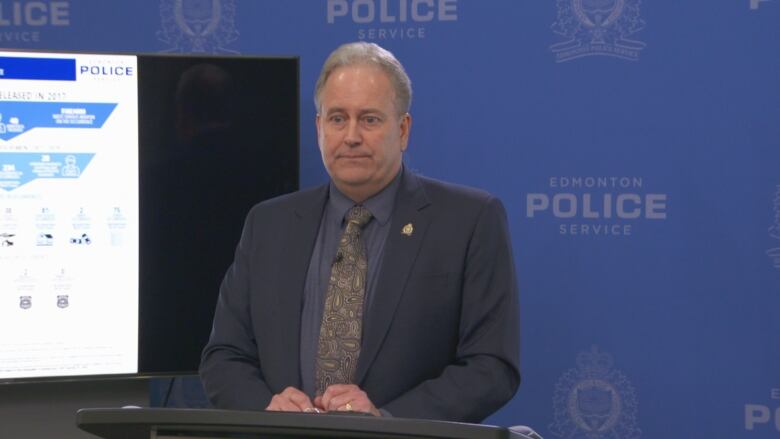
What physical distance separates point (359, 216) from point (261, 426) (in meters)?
1.20

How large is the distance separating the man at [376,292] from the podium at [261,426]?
0.95m

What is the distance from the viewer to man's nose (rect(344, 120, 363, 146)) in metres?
2.38

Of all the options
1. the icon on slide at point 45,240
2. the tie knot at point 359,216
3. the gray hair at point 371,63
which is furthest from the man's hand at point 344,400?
the icon on slide at point 45,240

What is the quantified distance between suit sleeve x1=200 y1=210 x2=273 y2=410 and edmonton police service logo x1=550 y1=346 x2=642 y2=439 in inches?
48.1

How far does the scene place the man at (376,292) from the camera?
239 cm

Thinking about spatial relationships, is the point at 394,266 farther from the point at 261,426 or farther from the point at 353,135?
the point at 261,426

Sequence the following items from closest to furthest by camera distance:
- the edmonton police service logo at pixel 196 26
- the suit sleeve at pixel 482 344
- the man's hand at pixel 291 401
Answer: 1. the man's hand at pixel 291 401
2. the suit sleeve at pixel 482 344
3. the edmonton police service logo at pixel 196 26

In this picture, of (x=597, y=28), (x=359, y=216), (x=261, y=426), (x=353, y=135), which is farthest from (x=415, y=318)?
(x=597, y=28)

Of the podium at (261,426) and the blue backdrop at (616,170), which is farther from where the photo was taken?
the blue backdrop at (616,170)

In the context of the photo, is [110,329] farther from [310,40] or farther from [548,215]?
[548,215]

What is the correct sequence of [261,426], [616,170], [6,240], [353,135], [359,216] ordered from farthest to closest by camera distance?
[616,170]
[6,240]
[359,216]
[353,135]
[261,426]

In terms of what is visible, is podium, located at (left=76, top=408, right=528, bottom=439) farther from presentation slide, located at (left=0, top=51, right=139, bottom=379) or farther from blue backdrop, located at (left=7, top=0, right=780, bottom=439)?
blue backdrop, located at (left=7, top=0, right=780, bottom=439)

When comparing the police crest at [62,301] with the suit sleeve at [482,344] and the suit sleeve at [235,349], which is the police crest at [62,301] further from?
the suit sleeve at [482,344]

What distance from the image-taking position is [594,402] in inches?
129
